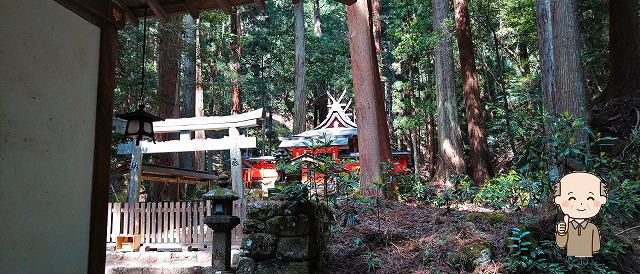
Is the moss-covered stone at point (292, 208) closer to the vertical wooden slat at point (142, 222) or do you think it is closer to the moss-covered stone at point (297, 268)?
the moss-covered stone at point (297, 268)

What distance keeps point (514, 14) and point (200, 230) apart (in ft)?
43.6

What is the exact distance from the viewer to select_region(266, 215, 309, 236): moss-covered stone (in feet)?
15.8

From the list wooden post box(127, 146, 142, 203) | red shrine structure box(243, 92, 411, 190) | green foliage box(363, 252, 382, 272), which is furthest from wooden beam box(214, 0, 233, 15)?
red shrine structure box(243, 92, 411, 190)

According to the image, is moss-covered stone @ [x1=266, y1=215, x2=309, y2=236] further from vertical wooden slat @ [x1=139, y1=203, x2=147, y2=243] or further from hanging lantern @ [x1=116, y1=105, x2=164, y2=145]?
vertical wooden slat @ [x1=139, y1=203, x2=147, y2=243]

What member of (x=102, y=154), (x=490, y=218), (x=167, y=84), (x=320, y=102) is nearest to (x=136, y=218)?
(x=167, y=84)

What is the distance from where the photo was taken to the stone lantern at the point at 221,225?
5.84 m

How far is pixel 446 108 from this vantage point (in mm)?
13180

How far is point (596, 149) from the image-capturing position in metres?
7.39

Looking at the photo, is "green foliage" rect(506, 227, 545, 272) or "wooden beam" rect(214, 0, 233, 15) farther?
"green foliage" rect(506, 227, 545, 272)

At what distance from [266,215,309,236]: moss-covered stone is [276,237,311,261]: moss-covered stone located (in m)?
0.07

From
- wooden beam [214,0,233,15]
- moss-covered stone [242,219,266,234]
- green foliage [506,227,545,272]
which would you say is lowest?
green foliage [506,227,545,272]

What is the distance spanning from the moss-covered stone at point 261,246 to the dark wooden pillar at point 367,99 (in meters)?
3.24

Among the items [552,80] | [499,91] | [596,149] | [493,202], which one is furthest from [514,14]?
[493,202]

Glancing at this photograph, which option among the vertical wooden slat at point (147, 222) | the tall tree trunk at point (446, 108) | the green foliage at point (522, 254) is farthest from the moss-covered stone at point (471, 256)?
the tall tree trunk at point (446, 108)
